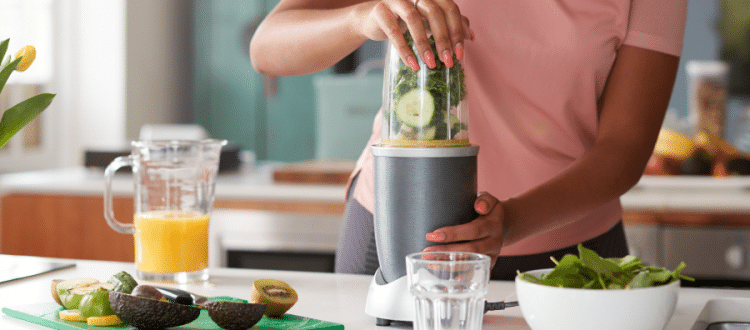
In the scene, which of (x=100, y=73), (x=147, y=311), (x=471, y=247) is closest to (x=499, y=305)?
(x=471, y=247)

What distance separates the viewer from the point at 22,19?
10.5 feet

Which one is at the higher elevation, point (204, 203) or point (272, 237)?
point (204, 203)

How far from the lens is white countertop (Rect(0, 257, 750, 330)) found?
80cm

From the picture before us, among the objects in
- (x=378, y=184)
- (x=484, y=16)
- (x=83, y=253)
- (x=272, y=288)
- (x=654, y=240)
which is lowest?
(x=83, y=253)

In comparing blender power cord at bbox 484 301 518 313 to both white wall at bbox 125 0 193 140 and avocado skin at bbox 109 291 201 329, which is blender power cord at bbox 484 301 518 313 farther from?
white wall at bbox 125 0 193 140

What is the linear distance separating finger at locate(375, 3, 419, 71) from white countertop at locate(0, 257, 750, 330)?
28 centimetres

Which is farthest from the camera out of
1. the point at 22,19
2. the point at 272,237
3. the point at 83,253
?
the point at 22,19

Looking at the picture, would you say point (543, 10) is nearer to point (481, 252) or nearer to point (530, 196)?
point (530, 196)

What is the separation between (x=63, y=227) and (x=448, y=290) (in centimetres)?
197

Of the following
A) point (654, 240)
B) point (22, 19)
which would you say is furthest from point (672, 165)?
point (22, 19)

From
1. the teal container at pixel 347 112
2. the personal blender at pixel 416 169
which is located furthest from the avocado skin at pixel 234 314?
the teal container at pixel 347 112

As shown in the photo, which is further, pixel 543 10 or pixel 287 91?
pixel 287 91

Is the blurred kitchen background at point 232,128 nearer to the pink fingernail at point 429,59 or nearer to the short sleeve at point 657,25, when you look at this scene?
the short sleeve at point 657,25

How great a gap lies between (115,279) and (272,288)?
0.55 feet
